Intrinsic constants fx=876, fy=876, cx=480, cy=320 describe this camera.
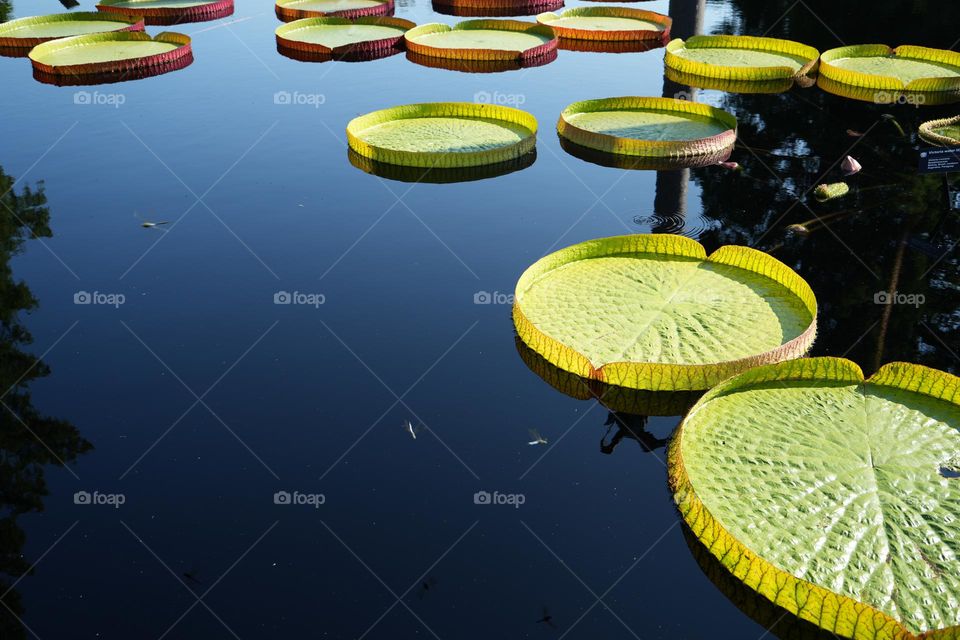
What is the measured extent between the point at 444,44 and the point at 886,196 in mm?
7112

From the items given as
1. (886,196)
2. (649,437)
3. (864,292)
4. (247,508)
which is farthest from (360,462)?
(886,196)

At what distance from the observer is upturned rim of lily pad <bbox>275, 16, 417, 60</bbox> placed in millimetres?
12484

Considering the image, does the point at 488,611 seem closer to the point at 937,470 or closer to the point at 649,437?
the point at 649,437

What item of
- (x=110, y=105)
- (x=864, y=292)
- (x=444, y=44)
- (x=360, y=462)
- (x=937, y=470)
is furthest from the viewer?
(x=444, y=44)

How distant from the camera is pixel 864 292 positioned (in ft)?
20.7

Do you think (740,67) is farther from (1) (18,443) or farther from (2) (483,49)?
(1) (18,443)

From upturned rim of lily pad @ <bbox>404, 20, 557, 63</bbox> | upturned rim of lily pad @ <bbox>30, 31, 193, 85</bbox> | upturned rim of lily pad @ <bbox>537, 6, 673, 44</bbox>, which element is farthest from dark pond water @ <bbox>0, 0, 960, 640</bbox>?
upturned rim of lily pad @ <bbox>537, 6, 673, 44</bbox>

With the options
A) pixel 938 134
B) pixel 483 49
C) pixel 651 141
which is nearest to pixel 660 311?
pixel 651 141

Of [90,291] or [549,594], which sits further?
[90,291]

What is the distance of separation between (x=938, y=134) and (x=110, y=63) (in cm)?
1006
